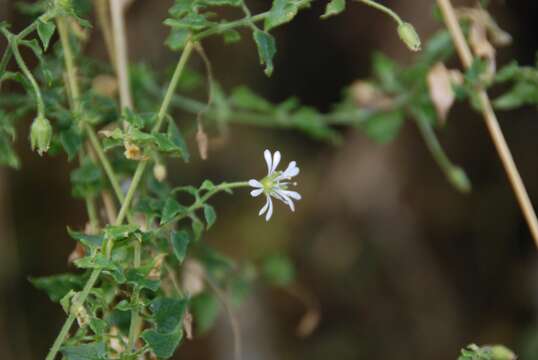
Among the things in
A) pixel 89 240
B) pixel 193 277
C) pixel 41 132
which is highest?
pixel 41 132

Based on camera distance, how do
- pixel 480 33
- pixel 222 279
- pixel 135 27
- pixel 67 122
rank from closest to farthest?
pixel 67 122
pixel 480 33
pixel 222 279
pixel 135 27

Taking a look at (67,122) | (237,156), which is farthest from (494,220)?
(67,122)

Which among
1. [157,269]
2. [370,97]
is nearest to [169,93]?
[157,269]

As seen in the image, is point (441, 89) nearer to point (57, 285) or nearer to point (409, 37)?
point (409, 37)

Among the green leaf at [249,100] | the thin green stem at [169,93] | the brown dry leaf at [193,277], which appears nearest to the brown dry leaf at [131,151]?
the thin green stem at [169,93]

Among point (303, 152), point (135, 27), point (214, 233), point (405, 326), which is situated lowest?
point (405, 326)

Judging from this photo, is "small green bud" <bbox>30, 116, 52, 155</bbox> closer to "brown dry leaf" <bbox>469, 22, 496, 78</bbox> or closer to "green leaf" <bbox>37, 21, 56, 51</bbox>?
"green leaf" <bbox>37, 21, 56, 51</bbox>

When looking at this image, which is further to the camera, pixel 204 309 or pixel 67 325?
pixel 204 309

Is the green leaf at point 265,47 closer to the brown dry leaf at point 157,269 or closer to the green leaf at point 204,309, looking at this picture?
the brown dry leaf at point 157,269

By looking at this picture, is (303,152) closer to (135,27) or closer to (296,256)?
A: (296,256)
